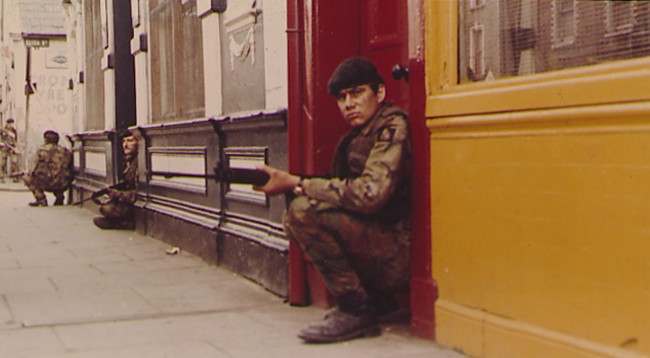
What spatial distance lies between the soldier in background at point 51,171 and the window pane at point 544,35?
13585 millimetres

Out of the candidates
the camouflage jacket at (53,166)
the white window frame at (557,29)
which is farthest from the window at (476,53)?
the camouflage jacket at (53,166)

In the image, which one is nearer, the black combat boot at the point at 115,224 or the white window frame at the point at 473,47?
the white window frame at the point at 473,47

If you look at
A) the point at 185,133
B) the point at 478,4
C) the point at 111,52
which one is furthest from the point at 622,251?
the point at 111,52

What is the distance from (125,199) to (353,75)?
723cm

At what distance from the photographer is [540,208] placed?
430cm

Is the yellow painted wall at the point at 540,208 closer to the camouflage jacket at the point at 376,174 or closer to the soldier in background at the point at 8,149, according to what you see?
the camouflage jacket at the point at 376,174

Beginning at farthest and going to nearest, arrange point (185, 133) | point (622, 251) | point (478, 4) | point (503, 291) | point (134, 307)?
point (185, 133)
point (134, 307)
point (478, 4)
point (503, 291)
point (622, 251)

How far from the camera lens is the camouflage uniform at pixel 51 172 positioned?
17375 millimetres

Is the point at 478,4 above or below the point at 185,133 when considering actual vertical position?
above

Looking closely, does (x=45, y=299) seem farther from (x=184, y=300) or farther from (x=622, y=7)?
(x=622, y=7)

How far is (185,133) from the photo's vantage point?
31.6 feet

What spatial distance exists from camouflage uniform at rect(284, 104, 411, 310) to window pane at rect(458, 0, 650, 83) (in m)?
0.56

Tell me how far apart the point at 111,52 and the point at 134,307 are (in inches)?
294

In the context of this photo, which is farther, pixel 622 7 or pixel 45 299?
pixel 45 299
